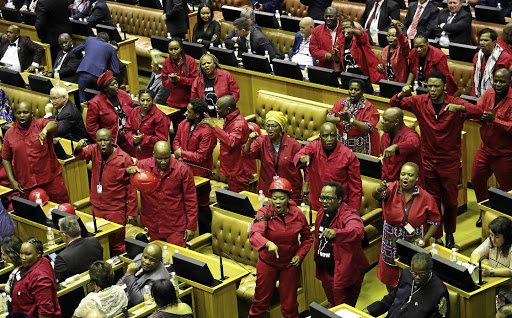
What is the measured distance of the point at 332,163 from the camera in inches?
325

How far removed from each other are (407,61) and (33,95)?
4.50 meters

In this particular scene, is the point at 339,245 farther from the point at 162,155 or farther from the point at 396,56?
the point at 396,56

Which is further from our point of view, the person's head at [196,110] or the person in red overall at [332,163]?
the person's head at [196,110]

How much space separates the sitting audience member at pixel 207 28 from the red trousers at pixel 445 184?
4449mm

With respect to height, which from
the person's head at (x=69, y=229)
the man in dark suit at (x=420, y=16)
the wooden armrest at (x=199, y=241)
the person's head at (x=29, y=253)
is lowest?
the wooden armrest at (x=199, y=241)

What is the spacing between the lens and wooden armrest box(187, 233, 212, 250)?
8.81 m

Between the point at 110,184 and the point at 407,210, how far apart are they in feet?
9.34

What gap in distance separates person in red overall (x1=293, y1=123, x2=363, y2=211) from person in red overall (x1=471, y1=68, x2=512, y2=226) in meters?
1.31

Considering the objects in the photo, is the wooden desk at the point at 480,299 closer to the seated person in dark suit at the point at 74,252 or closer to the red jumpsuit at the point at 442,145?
the red jumpsuit at the point at 442,145

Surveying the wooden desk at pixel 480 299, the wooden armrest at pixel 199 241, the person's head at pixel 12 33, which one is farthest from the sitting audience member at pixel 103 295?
the person's head at pixel 12 33

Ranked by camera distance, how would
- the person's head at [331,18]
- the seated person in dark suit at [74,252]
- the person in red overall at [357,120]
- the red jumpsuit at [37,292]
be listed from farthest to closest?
the person's head at [331,18] → the person in red overall at [357,120] → the seated person in dark suit at [74,252] → the red jumpsuit at [37,292]

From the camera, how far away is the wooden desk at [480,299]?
7.05 m

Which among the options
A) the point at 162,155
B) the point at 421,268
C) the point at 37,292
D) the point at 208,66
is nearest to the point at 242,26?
the point at 208,66

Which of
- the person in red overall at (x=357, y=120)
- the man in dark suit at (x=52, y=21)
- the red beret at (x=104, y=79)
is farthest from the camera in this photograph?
the man in dark suit at (x=52, y=21)
